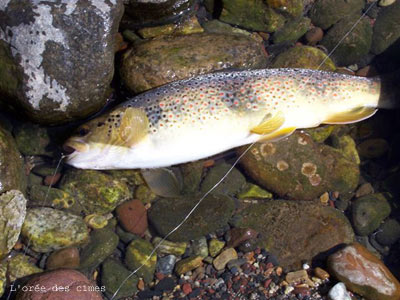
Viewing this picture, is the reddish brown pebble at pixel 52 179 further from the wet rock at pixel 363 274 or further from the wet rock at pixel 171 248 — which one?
the wet rock at pixel 363 274

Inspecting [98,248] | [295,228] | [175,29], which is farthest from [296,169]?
[98,248]

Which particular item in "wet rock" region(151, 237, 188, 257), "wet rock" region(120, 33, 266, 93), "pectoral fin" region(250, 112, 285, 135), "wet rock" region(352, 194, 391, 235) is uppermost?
"wet rock" region(120, 33, 266, 93)

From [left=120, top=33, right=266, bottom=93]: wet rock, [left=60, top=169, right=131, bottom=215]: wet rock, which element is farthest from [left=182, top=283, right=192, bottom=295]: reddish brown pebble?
[left=120, top=33, right=266, bottom=93]: wet rock

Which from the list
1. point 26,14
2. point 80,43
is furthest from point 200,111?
point 26,14

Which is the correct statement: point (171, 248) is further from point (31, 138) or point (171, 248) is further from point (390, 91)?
point (390, 91)

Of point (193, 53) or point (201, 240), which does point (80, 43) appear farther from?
point (201, 240)

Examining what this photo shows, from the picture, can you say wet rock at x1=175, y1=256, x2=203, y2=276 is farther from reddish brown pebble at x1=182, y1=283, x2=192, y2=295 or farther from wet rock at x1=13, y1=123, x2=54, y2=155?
wet rock at x1=13, y1=123, x2=54, y2=155
